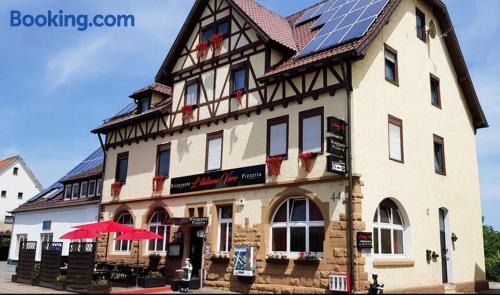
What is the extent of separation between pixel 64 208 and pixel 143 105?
28.2ft

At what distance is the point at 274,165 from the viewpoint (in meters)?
17.6

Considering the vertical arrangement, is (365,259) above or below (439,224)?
below

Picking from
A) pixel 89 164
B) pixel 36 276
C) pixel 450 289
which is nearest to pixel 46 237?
pixel 89 164

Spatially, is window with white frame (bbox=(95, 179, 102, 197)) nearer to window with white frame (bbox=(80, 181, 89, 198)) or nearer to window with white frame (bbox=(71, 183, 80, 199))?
window with white frame (bbox=(80, 181, 89, 198))

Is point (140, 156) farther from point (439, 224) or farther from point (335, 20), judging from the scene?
point (439, 224)

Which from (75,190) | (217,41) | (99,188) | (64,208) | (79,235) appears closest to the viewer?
(79,235)

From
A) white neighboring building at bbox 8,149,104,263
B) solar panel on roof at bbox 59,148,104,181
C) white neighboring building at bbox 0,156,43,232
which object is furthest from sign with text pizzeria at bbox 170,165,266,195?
white neighboring building at bbox 0,156,43,232

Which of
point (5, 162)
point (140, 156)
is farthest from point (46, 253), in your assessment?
point (5, 162)

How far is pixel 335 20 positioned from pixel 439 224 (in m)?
8.79

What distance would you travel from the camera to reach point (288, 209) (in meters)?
17.4

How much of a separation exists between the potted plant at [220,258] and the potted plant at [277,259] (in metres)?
2.11

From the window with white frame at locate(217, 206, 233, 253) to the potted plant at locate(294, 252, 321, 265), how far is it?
144 inches

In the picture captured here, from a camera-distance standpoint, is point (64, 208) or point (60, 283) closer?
point (60, 283)

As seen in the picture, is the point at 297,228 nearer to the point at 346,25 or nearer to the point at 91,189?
the point at 346,25
